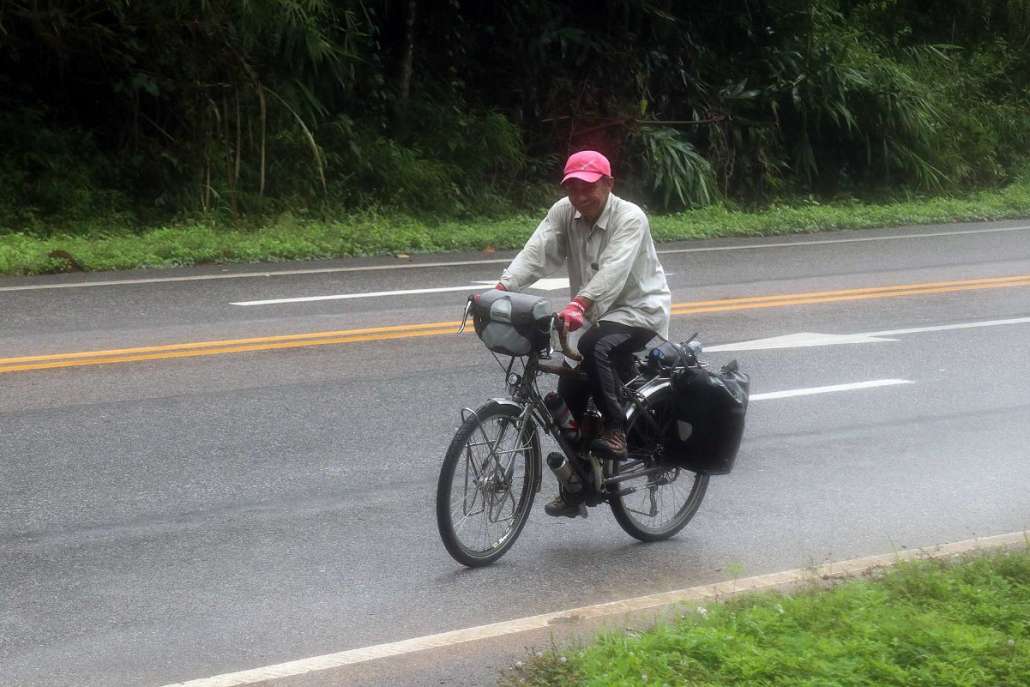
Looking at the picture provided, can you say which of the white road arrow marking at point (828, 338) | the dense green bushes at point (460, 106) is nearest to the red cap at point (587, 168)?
the white road arrow marking at point (828, 338)

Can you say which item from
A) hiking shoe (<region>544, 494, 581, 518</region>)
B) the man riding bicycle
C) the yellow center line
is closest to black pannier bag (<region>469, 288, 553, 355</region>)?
the man riding bicycle

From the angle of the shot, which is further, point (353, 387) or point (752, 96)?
point (752, 96)

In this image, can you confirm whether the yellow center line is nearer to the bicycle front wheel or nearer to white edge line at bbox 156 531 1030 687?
the bicycle front wheel

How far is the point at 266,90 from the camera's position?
20.6m

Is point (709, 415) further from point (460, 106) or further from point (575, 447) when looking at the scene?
point (460, 106)

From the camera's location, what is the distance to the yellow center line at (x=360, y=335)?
1029 centimetres

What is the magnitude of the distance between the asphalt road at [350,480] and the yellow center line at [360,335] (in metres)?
0.18

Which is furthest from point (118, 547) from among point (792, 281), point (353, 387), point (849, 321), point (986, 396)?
point (792, 281)

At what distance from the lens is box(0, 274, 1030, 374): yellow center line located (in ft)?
33.8

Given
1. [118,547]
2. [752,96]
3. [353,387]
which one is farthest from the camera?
[752,96]

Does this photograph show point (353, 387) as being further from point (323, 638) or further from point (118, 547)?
point (323, 638)

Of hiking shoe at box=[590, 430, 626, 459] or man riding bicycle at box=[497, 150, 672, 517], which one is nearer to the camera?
man riding bicycle at box=[497, 150, 672, 517]

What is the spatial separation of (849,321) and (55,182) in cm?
1099

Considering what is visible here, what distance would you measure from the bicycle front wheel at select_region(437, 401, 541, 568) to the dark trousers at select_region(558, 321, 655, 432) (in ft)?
0.95
